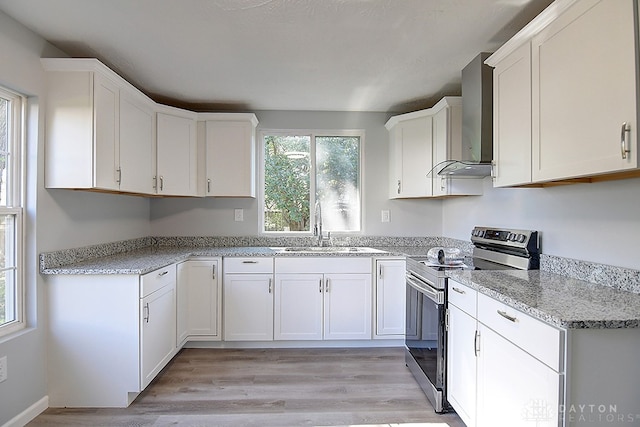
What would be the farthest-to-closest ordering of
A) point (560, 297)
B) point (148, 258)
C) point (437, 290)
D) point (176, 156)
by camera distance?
point (176, 156) → point (148, 258) → point (437, 290) → point (560, 297)

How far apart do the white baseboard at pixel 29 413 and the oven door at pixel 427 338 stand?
2.42m

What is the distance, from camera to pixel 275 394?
2.30 meters

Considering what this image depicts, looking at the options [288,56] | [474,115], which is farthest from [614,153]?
[288,56]

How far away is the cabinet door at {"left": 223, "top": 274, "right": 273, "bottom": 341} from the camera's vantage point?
9.84 ft

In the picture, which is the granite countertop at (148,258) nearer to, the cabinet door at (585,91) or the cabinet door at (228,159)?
the cabinet door at (228,159)

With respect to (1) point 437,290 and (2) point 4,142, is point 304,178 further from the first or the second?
(2) point 4,142

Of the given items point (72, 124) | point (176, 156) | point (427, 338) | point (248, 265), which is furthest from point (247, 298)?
point (72, 124)

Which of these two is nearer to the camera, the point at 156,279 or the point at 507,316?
the point at 507,316

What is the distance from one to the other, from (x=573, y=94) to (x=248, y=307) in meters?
2.70

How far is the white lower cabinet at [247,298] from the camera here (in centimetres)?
300

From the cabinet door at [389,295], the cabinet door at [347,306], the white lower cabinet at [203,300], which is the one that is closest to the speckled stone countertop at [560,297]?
the cabinet door at [389,295]

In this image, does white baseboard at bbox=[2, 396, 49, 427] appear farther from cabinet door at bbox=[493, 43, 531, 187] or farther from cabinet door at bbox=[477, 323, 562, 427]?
cabinet door at bbox=[493, 43, 531, 187]

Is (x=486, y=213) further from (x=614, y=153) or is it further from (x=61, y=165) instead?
(x=61, y=165)

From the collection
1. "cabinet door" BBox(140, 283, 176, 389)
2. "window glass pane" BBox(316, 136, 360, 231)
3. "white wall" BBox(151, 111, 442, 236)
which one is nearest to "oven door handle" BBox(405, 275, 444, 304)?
"white wall" BBox(151, 111, 442, 236)
